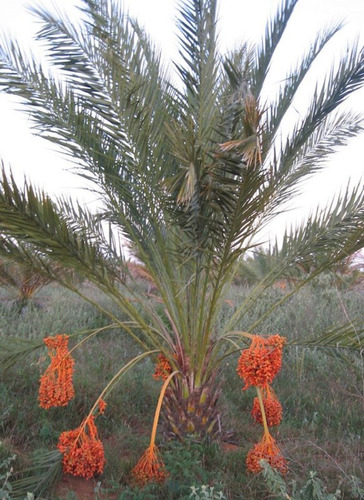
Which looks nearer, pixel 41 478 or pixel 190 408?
pixel 41 478

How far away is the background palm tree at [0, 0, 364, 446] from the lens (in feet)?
11.1

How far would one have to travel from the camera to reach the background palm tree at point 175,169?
3.38m

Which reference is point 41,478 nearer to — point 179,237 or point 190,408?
point 190,408

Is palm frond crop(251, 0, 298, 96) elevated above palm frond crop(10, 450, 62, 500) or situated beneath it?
elevated above

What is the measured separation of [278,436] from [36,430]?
2169 millimetres

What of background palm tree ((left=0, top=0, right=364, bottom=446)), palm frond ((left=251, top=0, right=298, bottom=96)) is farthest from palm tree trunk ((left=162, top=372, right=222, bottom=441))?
palm frond ((left=251, top=0, right=298, bottom=96))

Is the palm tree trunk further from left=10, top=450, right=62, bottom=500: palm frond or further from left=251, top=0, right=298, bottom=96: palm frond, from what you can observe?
left=251, top=0, right=298, bottom=96: palm frond

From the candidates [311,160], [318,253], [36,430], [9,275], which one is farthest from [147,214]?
[9,275]

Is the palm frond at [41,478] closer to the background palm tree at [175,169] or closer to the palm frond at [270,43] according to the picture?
the background palm tree at [175,169]

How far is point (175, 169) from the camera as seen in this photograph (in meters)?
4.02

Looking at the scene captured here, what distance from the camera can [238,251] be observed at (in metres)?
3.40

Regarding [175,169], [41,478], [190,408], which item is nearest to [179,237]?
[175,169]

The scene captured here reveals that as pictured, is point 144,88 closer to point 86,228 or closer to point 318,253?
point 86,228

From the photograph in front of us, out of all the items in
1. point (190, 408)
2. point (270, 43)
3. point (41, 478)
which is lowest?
point (41, 478)
